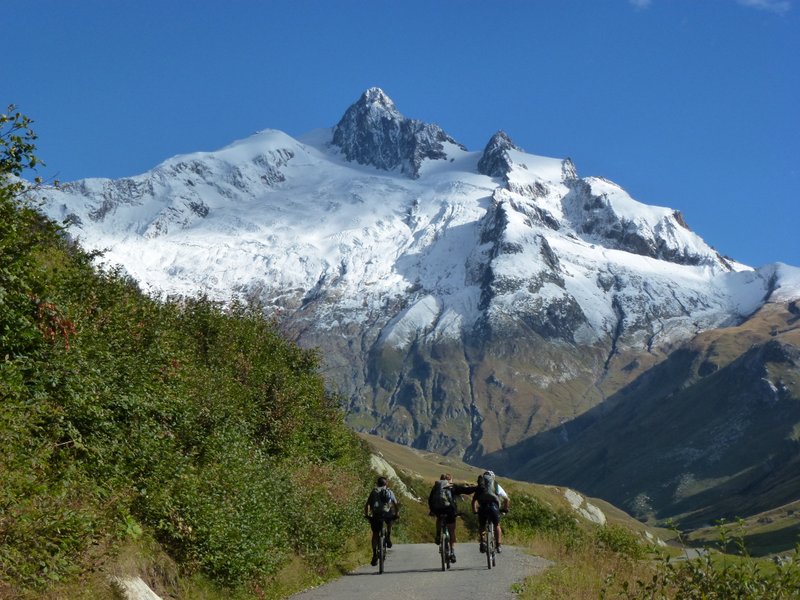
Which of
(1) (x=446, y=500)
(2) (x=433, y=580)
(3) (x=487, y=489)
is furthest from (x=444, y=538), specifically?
(2) (x=433, y=580)

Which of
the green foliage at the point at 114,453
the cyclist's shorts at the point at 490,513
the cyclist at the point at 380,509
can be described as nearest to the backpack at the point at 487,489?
the cyclist's shorts at the point at 490,513

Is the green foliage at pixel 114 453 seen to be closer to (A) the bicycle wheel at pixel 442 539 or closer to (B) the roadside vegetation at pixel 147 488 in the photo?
(B) the roadside vegetation at pixel 147 488

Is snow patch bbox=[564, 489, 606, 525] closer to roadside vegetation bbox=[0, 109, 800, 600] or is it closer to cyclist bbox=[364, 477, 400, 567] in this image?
roadside vegetation bbox=[0, 109, 800, 600]

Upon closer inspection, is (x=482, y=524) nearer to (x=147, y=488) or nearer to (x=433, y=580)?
(x=433, y=580)

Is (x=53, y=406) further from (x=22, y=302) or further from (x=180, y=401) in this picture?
(x=180, y=401)

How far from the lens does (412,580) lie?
23.8 metres

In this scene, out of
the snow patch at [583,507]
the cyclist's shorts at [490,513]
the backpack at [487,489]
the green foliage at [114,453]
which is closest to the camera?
the green foliage at [114,453]

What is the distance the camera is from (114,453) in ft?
63.6

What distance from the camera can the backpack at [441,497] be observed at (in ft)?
86.5

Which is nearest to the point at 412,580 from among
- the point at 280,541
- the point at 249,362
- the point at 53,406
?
the point at 280,541

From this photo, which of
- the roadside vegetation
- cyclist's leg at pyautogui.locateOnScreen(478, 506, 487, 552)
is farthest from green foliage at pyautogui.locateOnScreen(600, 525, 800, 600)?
cyclist's leg at pyautogui.locateOnScreen(478, 506, 487, 552)

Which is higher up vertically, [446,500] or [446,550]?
[446,500]

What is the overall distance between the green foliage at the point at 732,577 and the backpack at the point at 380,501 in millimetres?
14585

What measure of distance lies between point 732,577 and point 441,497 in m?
14.4
